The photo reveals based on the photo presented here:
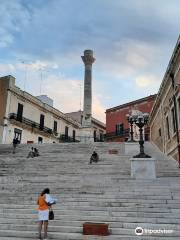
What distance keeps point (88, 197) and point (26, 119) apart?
2557cm

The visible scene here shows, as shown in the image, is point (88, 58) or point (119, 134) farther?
point (119, 134)

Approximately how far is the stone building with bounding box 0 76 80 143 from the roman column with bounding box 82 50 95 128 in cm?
668

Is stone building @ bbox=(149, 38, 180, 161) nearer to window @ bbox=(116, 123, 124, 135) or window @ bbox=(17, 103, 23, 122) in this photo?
window @ bbox=(17, 103, 23, 122)

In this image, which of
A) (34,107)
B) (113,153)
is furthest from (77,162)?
(34,107)

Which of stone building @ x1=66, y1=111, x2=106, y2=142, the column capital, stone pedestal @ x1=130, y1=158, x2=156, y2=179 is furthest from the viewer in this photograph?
stone building @ x1=66, y1=111, x2=106, y2=142

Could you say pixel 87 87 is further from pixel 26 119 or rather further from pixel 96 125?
pixel 96 125

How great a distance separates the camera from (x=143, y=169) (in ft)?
44.1

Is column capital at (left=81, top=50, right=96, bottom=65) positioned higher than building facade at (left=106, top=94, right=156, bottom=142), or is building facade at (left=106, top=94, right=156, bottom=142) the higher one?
column capital at (left=81, top=50, right=96, bottom=65)


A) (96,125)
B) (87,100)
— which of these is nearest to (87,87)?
(87,100)

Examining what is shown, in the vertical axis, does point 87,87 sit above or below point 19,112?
above

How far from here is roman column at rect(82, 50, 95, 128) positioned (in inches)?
1351

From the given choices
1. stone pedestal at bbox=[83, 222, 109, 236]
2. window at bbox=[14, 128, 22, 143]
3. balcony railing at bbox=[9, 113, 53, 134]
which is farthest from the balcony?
stone pedestal at bbox=[83, 222, 109, 236]

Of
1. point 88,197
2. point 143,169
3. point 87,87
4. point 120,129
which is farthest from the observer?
point 120,129

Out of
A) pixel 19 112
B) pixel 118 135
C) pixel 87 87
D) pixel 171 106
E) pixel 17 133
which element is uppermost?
pixel 87 87
